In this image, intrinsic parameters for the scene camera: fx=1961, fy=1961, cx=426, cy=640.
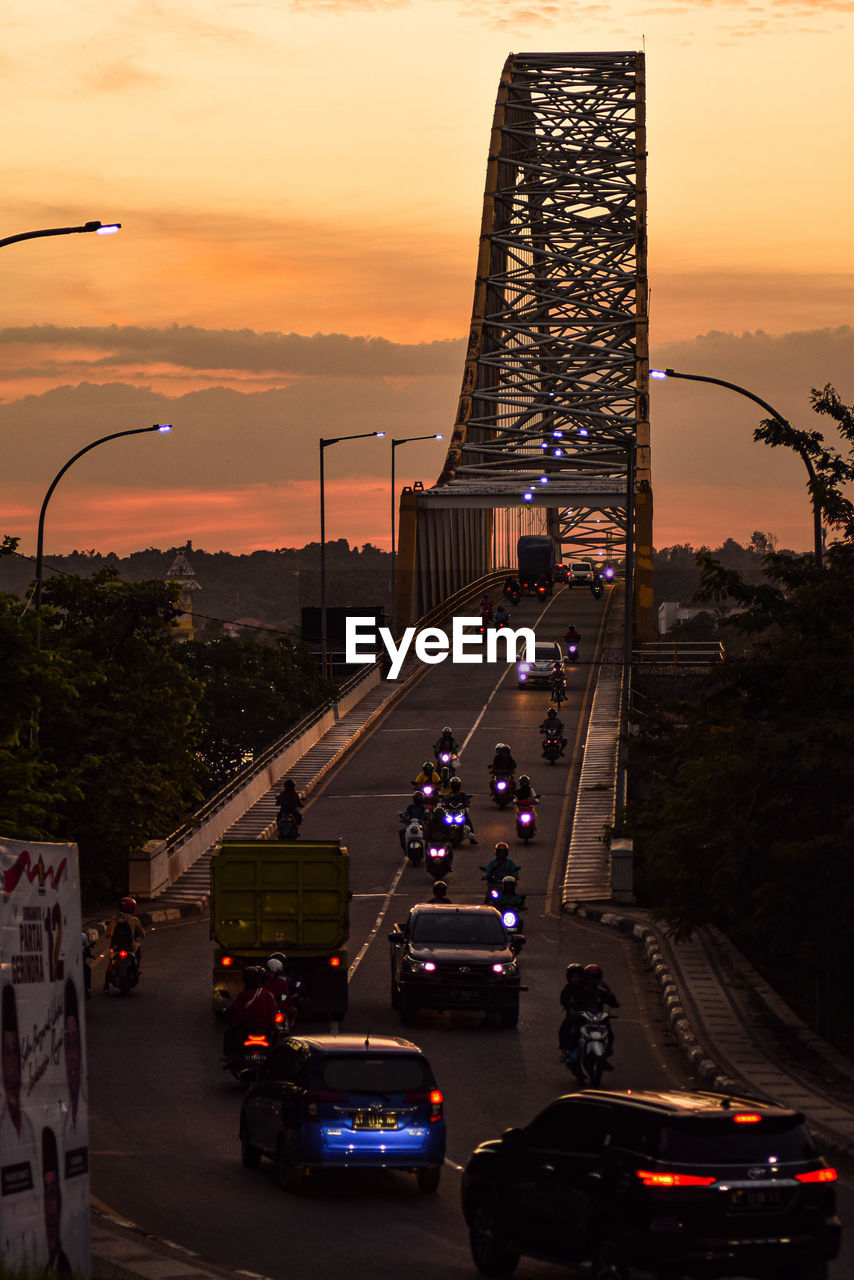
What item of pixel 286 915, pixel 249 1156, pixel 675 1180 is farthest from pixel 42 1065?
pixel 286 915

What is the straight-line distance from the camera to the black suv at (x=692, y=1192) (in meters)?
12.5

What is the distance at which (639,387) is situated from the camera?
145 m

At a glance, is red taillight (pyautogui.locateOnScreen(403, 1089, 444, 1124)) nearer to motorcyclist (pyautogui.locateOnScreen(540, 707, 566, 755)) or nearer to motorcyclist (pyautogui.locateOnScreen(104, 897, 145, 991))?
motorcyclist (pyautogui.locateOnScreen(104, 897, 145, 991))

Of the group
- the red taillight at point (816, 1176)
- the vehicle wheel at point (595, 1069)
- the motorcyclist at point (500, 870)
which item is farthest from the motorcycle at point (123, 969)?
the red taillight at point (816, 1176)

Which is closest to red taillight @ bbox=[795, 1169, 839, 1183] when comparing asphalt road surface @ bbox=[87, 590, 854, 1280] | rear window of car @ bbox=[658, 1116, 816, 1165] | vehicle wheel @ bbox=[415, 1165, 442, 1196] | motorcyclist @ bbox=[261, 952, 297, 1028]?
rear window of car @ bbox=[658, 1116, 816, 1165]

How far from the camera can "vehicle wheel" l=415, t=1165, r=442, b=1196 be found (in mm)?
17095

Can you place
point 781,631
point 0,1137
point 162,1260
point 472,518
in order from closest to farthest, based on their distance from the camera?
point 0,1137, point 162,1260, point 781,631, point 472,518

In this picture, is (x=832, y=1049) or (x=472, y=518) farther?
(x=472, y=518)

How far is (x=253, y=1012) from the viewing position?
2131cm

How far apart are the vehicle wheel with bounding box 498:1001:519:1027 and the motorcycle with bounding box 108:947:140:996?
18.9 feet

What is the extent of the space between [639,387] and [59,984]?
445 ft

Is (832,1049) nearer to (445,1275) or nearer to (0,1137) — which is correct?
(445,1275)

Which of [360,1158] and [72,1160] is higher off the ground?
[72,1160]

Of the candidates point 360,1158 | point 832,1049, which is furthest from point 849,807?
point 360,1158
